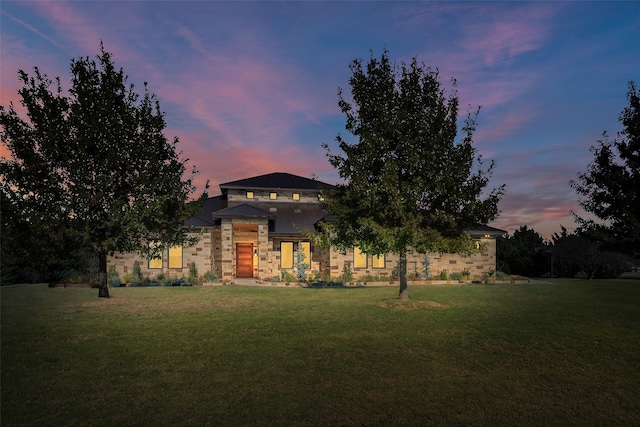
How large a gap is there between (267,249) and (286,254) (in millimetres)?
2080

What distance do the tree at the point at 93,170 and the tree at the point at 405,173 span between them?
288 inches

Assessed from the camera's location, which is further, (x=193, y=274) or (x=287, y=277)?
(x=193, y=274)

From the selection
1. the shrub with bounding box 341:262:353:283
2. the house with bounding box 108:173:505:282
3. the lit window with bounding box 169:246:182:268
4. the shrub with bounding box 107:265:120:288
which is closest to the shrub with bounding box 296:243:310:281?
the house with bounding box 108:173:505:282

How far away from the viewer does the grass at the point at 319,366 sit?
5.80m

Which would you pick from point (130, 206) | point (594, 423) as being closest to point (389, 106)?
point (130, 206)

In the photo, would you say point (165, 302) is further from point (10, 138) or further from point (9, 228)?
point (10, 138)

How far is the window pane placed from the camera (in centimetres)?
2905

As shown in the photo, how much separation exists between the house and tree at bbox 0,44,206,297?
8178mm

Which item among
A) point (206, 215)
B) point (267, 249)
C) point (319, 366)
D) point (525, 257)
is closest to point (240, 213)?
point (267, 249)

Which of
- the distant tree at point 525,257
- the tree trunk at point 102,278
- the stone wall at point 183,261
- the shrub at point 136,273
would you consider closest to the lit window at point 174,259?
the stone wall at point 183,261

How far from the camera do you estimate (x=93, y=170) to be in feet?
55.9

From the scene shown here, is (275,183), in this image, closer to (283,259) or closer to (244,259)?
(244,259)

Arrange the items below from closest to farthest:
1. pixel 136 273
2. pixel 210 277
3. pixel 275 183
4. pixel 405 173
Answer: pixel 405 173
pixel 210 277
pixel 136 273
pixel 275 183

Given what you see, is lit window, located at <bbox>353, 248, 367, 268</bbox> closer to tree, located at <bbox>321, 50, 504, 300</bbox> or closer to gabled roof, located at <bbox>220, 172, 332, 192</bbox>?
gabled roof, located at <bbox>220, 172, 332, 192</bbox>
